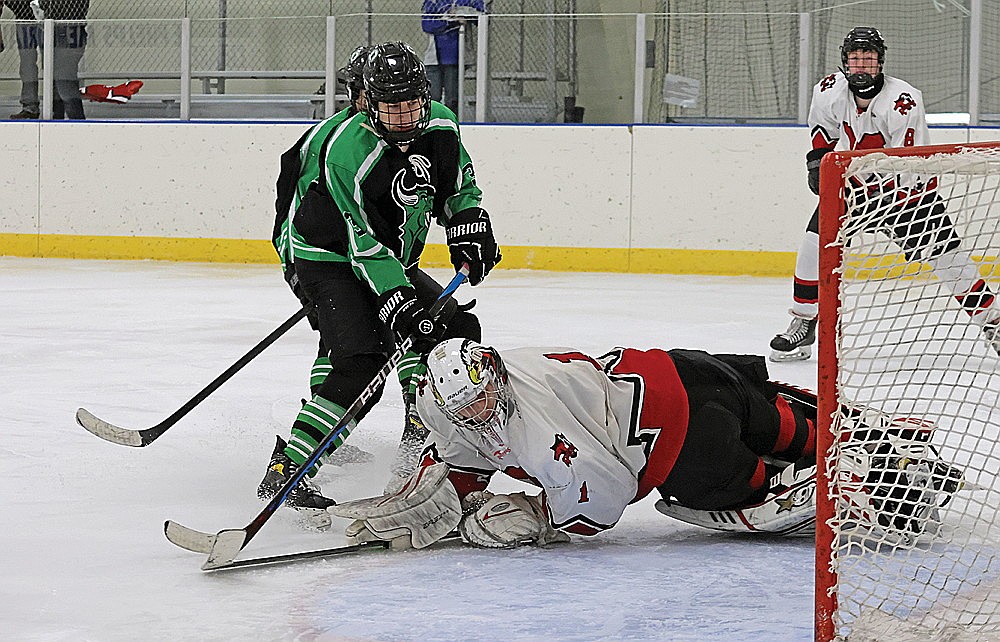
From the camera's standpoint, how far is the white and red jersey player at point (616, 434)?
2.19m

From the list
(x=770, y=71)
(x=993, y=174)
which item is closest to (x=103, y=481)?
(x=993, y=174)

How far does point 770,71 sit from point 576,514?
5.08m

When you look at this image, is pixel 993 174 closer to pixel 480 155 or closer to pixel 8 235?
pixel 480 155

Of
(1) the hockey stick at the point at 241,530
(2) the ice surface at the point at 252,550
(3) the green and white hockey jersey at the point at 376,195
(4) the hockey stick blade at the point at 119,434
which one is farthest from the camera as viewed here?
(4) the hockey stick blade at the point at 119,434

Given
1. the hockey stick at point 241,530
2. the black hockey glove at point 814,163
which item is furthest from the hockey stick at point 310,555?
the black hockey glove at point 814,163

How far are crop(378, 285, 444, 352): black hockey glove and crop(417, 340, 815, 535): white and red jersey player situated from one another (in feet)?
0.79

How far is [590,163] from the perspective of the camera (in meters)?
7.30

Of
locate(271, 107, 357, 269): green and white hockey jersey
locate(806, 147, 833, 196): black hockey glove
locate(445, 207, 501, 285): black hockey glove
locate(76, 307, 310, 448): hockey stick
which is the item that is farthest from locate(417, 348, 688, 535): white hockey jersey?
locate(806, 147, 833, 196): black hockey glove

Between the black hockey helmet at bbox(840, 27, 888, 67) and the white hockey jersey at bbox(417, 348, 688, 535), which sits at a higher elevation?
the black hockey helmet at bbox(840, 27, 888, 67)

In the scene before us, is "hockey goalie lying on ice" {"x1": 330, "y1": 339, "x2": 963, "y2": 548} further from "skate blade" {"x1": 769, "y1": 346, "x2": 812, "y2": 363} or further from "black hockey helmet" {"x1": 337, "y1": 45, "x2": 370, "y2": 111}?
"skate blade" {"x1": 769, "y1": 346, "x2": 812, "y2": 363}

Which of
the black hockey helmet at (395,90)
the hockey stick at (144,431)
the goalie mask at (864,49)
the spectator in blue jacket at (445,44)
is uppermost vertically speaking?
the spectator in blue jacket at (445,44)

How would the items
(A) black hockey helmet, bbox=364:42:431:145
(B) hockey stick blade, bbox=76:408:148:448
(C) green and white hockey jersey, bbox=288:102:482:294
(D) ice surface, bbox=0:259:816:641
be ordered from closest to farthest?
(D) ice surface, bbox=0:259:816:641
(A) black hockey helmet, bbox=364:42:431:145
(C) green and white hockey jersey, bbox=288:102:482:294
(B) hockey stick blade, bbox=76:408:148:448

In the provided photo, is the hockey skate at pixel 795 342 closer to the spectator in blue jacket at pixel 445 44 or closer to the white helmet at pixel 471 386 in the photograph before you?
the white helmet at pixel 471 386

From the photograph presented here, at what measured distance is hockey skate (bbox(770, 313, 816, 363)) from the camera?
178 inches
